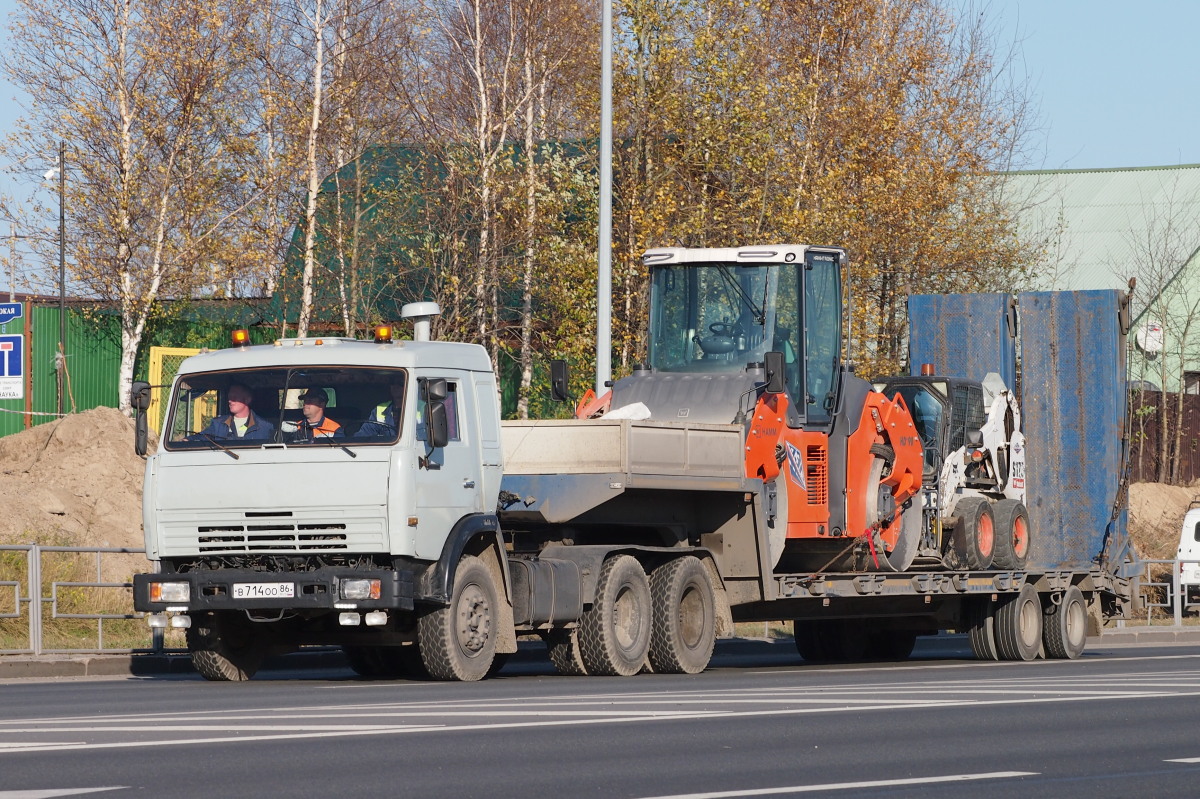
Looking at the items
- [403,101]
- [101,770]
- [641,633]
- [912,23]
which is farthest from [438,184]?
[101,770]

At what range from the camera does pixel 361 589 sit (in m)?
14.9

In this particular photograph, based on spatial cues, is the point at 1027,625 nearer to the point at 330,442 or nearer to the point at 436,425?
the point at 436,425

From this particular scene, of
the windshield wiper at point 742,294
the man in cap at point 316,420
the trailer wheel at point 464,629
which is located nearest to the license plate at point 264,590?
the trailer wheel at point 464,629

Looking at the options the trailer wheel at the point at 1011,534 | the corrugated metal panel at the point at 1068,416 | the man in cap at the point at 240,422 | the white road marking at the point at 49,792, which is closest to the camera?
the white road marking at the point at 49,792

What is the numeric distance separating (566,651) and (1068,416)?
838cm

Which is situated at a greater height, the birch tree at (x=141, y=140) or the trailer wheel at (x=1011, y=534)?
the birch tree at (x=141, y=140)

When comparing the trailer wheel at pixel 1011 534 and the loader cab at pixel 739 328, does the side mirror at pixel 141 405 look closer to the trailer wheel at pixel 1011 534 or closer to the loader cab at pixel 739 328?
the loader cab at pixel 739 328

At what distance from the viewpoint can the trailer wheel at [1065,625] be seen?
21.9 metres

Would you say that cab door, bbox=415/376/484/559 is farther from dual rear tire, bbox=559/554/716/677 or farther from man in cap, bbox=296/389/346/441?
dual rear tire, bbox=559/554/716/677

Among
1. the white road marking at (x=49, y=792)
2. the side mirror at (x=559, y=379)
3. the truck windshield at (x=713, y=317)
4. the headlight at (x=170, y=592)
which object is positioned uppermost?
the truck windshield at (x=713, y=317)

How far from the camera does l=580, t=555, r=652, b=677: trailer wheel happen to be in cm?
1631

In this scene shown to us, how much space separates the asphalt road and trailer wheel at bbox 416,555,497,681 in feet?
0.77

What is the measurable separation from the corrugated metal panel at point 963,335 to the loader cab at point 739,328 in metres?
3.48

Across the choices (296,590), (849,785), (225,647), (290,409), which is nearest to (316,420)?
(290,409)
